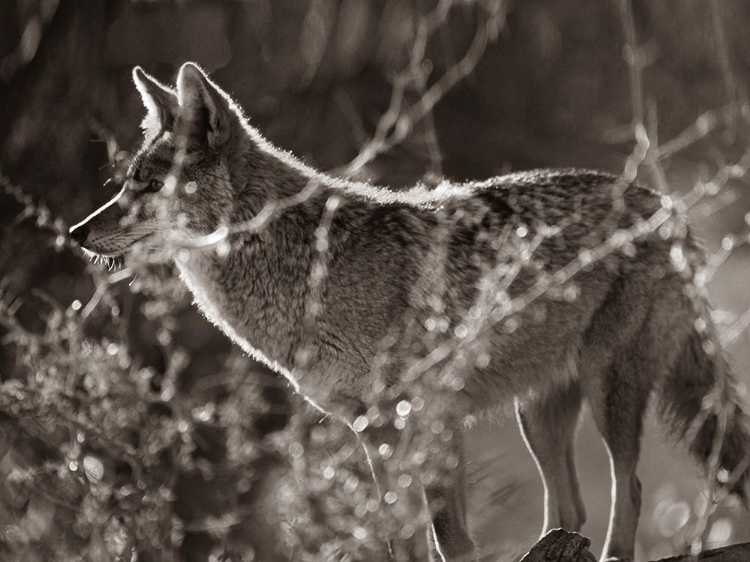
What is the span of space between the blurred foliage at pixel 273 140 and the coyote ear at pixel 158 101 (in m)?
0.23

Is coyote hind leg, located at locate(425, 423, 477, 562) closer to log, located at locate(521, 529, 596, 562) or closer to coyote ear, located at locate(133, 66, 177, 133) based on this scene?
log, located at locate(521, 529, 596, 562)

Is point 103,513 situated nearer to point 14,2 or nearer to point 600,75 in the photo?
point 14,2

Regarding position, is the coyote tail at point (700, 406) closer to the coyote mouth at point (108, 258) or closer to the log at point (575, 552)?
the log at point (575, 552)

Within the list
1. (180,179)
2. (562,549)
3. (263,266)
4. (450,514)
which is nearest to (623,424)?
(450,514)

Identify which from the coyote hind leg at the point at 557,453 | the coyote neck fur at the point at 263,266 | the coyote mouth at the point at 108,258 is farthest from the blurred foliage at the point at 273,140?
the coyote hind leg at the point at 557,453

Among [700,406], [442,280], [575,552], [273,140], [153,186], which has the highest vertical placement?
[273,140]

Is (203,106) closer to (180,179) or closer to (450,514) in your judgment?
(180,179)

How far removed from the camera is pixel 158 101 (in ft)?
17.1

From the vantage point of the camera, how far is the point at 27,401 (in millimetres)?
5578

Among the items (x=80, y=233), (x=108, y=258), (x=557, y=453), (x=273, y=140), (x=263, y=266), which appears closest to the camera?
(x=80, y=233)

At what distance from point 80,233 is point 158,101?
69 centimetres

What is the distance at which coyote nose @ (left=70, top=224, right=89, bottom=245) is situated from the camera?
499 centimetres

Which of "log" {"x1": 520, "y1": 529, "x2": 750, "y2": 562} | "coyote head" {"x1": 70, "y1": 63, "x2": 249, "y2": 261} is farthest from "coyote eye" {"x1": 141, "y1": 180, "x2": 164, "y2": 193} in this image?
"log" {"x1": 520, "y1": 529, "x2": 750, "y2": 562}

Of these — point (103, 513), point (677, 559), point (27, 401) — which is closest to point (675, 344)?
point (677, 559)
